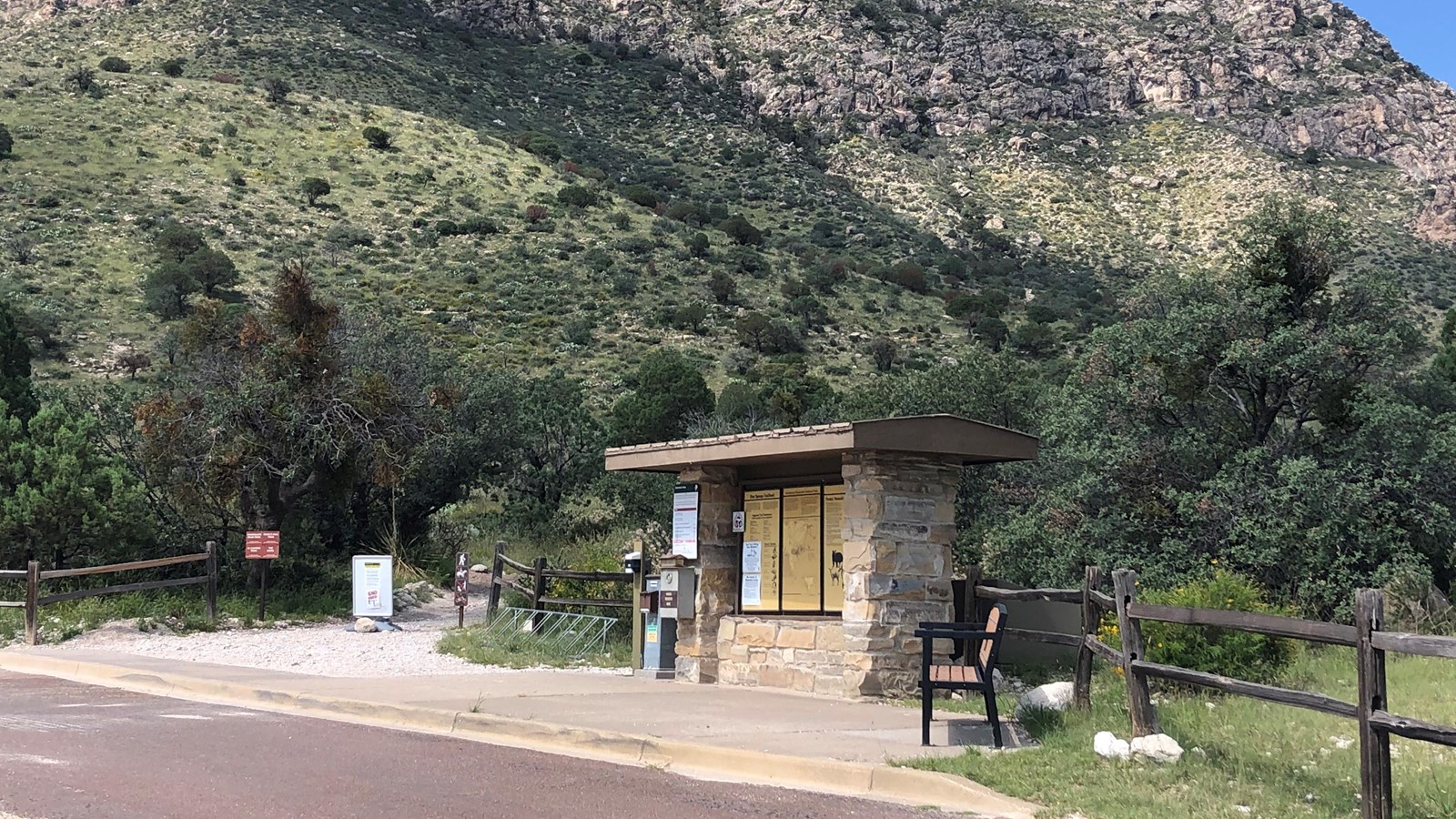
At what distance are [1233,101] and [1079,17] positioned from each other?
55.9 ft

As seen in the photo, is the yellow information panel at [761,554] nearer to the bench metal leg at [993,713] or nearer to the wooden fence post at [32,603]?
the bench metal leg at [993,713]

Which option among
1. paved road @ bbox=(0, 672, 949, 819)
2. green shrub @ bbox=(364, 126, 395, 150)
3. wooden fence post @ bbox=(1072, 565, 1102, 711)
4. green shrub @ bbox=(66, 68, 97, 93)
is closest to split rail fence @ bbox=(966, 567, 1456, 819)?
wooden fence post @ bbox=(1072, 565, 1102, 711)

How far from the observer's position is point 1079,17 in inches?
3472

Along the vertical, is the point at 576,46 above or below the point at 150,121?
above

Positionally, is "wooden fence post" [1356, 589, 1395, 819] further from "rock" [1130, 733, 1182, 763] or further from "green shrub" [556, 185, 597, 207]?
"green shrub" [556, 185, 597, 207]

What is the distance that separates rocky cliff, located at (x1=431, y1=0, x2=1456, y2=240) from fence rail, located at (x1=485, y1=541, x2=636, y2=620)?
2511 inches

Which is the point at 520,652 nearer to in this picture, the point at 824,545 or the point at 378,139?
the point at 824,545

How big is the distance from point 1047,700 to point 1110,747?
6.70 feet

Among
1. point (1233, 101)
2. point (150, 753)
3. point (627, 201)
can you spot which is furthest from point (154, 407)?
point (1233, 101)

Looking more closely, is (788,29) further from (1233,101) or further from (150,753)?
(150,753)

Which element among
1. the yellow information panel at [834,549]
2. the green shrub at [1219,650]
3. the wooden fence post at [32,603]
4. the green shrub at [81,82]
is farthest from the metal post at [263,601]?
the green shrub at [81,82]

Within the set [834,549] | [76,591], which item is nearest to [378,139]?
[76,591]

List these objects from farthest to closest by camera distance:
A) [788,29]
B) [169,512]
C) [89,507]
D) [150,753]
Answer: [788,29] → [169,512] → [89,507] → [150,753]

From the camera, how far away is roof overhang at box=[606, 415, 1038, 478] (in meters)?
11.2
